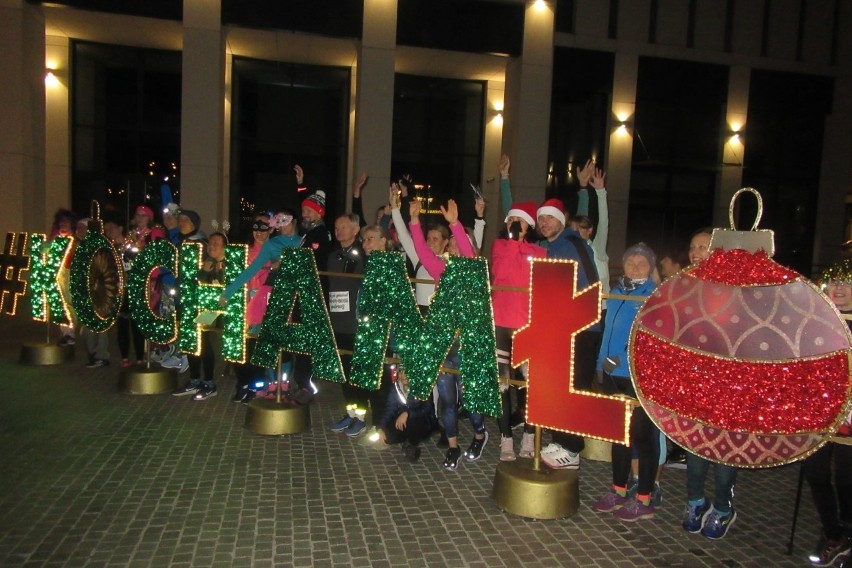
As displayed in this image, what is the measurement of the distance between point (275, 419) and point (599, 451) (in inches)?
122

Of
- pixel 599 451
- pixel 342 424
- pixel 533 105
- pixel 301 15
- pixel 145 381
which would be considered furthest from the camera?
pixel 533 105

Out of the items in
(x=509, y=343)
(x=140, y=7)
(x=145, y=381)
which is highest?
(x=140, y=7)

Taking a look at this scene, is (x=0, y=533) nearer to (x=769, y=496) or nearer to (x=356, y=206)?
(x=356, y=206)

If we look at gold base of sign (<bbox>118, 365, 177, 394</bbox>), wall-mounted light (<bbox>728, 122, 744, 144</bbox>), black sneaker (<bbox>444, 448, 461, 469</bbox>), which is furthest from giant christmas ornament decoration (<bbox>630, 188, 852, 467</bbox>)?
wall-mounted light (<bbox>728, 122, 744, 144</bbox>)

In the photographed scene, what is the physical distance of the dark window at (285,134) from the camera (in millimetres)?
18578

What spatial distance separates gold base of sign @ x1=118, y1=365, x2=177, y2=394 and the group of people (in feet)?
0.65

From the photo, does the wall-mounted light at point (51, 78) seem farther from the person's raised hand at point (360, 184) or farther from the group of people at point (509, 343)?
the person's raised hand at point (360, 184)

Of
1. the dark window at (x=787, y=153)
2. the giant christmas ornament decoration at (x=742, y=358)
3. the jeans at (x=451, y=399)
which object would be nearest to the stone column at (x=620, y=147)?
the dark window at (x=787, y=153)

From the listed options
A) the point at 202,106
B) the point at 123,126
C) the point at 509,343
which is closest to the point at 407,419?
the point at 509,343

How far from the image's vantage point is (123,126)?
18.1 m

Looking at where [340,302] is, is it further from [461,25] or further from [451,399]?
[461,25]

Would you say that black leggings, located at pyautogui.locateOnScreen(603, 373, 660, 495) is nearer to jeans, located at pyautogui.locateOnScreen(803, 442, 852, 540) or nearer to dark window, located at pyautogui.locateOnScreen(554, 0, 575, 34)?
jeans, located at pyautogui.locateOnScreen(803, 442, 852, 540)

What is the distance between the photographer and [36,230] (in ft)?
49.9

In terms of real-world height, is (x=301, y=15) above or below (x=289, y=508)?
above
